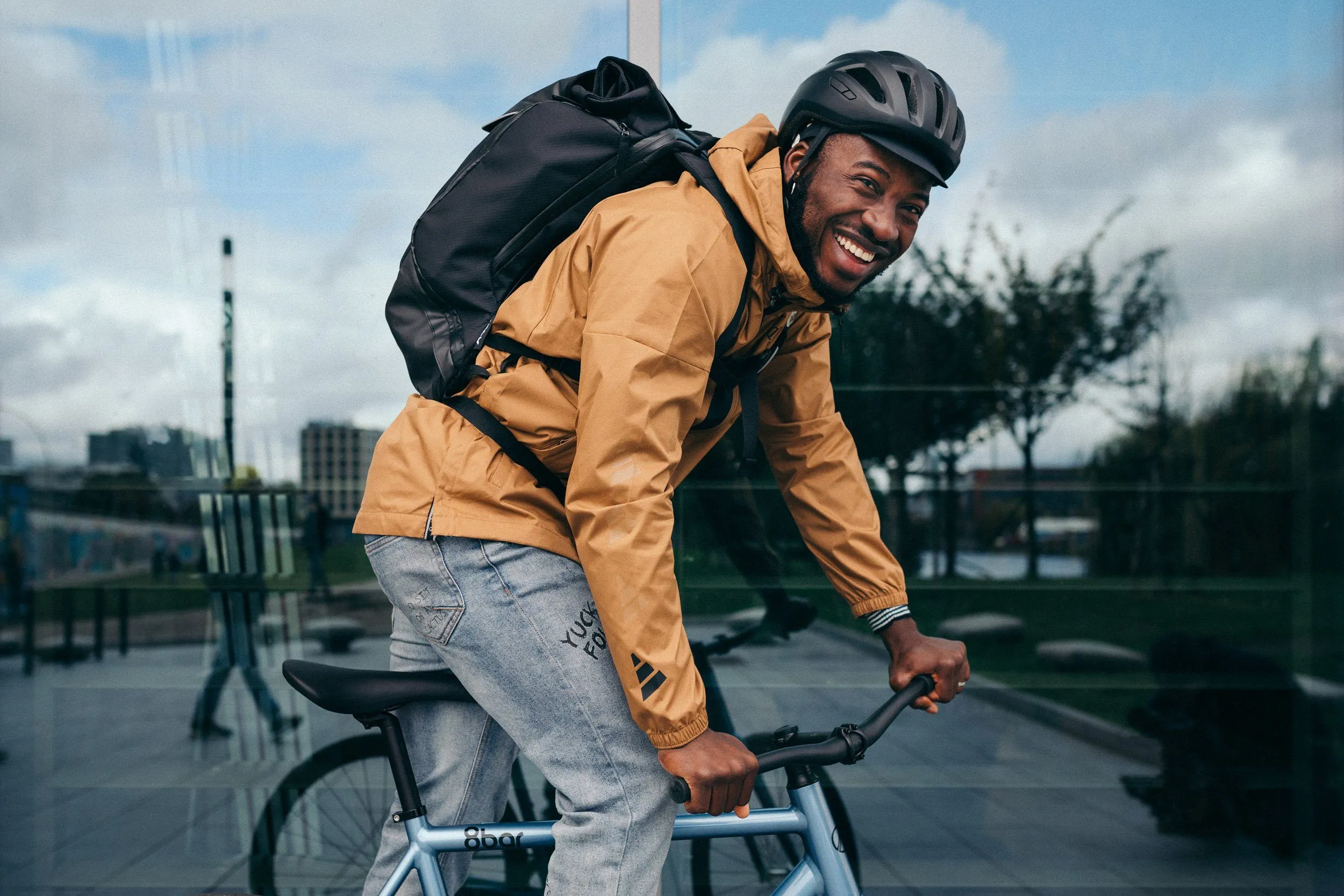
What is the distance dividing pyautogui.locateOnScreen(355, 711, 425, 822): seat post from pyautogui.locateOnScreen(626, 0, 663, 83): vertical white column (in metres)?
2.02

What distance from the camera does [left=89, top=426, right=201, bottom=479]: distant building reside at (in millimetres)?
3166

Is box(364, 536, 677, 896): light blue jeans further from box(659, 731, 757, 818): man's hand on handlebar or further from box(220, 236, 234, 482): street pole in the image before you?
box(220, 236, 234, 482): street pole

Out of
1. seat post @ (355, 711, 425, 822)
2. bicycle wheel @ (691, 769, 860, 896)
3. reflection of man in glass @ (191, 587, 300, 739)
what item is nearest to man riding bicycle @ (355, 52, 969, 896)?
seat post @ (355, 711, 425, 822)

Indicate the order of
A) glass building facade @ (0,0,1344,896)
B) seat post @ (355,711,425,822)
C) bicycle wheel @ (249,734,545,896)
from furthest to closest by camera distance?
glass building facade @ (0,0,1344,896) < bicycle wheel @ (249,734,545,896) < seat post @ (355,711,425,822)

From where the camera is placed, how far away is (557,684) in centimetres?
152

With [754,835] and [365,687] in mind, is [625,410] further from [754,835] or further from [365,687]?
[754,835]

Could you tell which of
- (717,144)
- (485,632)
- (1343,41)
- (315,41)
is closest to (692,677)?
(485,632)

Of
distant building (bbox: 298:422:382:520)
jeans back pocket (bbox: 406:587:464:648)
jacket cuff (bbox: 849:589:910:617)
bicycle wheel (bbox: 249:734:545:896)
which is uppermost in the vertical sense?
distant building (bbox: 298:422:382:520)

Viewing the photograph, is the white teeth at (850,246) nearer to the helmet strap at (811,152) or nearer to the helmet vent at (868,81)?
the helmet strap at (811,152)

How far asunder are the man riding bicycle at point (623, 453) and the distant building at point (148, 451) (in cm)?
186

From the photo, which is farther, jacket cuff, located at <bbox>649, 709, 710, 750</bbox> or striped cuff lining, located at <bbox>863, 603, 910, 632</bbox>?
striped cuff lining, located at <bbox>863, 603, 910, 632</bbox>

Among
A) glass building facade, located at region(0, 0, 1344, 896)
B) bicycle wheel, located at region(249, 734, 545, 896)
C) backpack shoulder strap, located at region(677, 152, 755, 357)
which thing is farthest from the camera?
glass building facade, located at region(0, 0, 1344, 896)

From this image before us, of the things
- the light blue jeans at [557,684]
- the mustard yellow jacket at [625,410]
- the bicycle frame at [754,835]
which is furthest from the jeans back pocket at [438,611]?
the bicycle frame at [754,835]

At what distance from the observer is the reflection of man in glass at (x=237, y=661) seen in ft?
10.4
